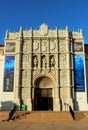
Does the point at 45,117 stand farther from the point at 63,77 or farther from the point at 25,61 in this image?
the point at 25,61

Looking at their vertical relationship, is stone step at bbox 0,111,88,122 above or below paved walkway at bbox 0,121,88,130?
below

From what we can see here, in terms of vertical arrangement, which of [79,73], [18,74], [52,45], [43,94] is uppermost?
[52,45]

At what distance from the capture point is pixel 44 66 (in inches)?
1551

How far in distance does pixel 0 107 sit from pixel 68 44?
15986 mm

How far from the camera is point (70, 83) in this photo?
3775 centimetres

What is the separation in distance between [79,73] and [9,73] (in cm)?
1212

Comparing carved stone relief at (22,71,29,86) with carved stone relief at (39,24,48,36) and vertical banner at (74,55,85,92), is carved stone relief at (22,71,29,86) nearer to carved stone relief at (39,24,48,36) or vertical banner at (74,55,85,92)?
carved stone relief at (39,24,48,36)

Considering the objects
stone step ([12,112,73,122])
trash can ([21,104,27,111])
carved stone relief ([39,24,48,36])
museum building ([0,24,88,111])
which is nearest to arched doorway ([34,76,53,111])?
museum building ([0,24,88,111])

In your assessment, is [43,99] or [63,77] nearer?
[63,77]

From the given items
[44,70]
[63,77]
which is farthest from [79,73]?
[44,70]

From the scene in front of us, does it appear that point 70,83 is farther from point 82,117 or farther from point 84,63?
point 82,117

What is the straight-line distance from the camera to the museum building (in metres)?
37.6

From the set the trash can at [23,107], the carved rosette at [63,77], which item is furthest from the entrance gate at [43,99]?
the carved rosette at [63,77]

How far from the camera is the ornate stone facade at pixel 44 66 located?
3766 centimetres
